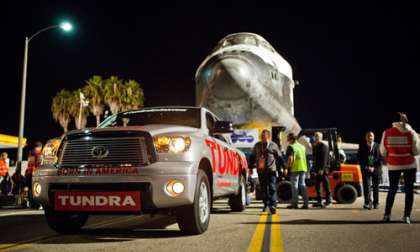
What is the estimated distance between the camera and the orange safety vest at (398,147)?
7.92m

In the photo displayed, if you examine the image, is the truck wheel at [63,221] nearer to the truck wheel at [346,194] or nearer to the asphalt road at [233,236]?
the asphalt road at [233,236]

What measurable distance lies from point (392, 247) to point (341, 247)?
586mm

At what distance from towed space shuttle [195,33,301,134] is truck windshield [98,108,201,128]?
8.82m

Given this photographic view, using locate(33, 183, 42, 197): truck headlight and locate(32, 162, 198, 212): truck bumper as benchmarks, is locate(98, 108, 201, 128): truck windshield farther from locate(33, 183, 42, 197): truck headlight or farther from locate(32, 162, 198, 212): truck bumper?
locate(32, 162, 198, 212): truck bumper

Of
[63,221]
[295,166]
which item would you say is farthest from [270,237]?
[295,166]

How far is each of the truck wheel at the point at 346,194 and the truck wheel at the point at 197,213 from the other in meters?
7.00

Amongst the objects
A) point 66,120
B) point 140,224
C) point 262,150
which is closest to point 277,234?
point 140,224

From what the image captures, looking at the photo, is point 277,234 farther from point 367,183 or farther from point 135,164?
point 367,183

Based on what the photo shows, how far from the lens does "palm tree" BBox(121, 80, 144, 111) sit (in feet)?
147

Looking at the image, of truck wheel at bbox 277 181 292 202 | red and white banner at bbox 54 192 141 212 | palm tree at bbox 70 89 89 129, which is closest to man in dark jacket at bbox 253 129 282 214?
truck wheel at bbox 277 181 292 202

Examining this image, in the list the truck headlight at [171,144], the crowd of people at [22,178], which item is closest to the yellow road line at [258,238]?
the truck headlight at [171,144]

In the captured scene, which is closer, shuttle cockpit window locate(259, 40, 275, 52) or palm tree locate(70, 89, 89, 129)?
shuttle cockpit window locate(259, 40, 275, 52)

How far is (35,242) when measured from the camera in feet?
18.7

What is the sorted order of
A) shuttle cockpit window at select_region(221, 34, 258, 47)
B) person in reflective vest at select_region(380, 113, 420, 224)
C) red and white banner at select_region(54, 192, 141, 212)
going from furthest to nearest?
1. shuttle cockpit window at select_region(221, 34, 258, 47)
2. person in reflective vest at select_region(380, 113, 420, 224)
3. red and white banner at select_region(54, 192, 141, 212)
